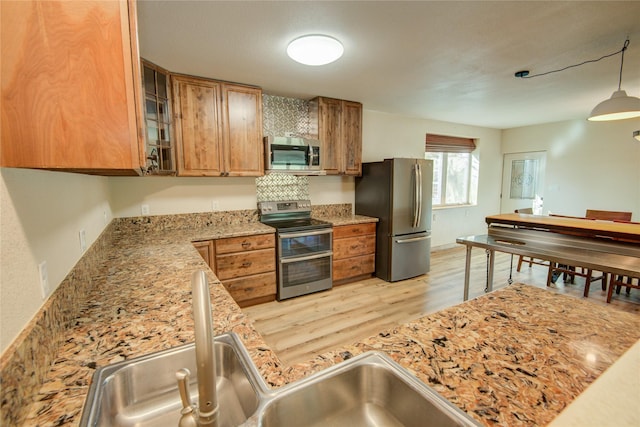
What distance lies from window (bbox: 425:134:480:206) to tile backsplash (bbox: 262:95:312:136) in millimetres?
2622

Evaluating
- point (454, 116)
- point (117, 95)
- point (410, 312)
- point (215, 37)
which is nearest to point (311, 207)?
point (410, 312)

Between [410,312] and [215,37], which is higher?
[215,37]

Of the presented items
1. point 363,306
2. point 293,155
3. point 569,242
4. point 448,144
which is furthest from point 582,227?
point 448,144

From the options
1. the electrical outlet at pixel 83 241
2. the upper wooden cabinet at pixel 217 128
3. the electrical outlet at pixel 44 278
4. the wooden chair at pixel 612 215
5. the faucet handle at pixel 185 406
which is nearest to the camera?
the faucet handle at pixel 185 406

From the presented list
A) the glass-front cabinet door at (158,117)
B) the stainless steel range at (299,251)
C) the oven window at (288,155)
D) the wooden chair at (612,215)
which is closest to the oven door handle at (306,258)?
the stainless steel range at (299,251)

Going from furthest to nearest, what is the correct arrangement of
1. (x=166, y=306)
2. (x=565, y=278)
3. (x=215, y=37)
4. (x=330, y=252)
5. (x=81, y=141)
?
(x=565, y=278), (x=330, y=252), (x=215, y=37), (x=166, y=306), (x=81, y=141)

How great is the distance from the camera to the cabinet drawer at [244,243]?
285 centimetres

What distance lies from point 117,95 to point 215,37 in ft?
5.35

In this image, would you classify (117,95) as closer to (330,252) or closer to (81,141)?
(81,141)

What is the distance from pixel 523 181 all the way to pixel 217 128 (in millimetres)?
5931

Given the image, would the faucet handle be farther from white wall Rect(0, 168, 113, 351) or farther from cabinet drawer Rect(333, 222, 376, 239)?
cabinet drawer Rect(333, 222, 376, 239)

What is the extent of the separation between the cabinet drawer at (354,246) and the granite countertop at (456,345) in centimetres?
232

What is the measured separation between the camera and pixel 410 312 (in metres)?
2.97

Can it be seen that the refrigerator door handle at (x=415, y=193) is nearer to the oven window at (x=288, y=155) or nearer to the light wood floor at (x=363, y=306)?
the light wood floor at (x=363, y=306)
